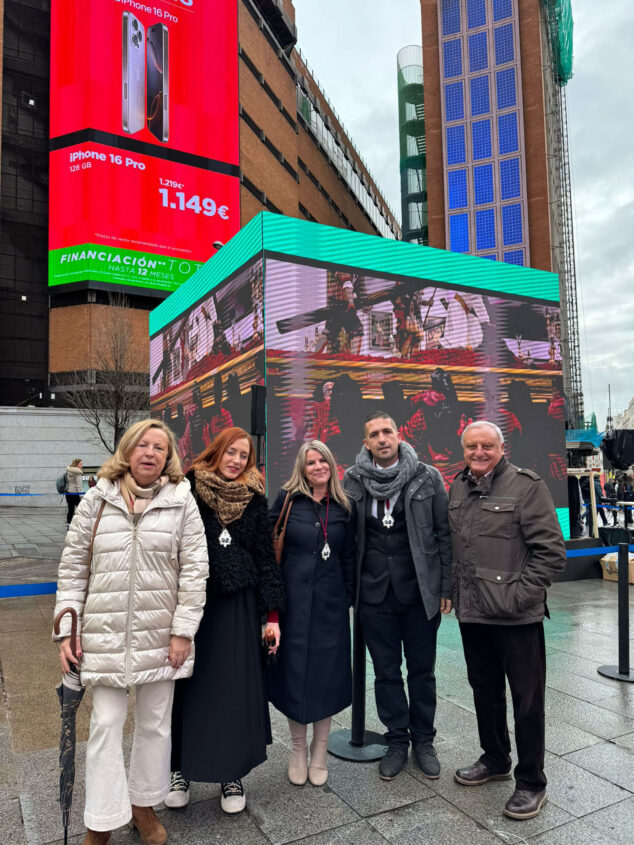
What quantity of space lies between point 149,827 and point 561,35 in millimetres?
54782

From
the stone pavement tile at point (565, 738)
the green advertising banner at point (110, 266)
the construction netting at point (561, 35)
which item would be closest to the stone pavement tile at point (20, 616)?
the stone pavement tile at point (565, 738)

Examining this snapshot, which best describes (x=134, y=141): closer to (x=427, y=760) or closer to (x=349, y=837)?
(x=427, y=760)

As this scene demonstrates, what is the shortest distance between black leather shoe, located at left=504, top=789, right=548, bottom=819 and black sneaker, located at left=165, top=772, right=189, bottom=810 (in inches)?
60.7

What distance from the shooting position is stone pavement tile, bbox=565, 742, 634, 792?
3.31m

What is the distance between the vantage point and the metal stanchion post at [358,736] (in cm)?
359

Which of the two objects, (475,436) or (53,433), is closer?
(475,436)

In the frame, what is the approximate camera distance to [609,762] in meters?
3.51

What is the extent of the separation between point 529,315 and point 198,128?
2499 centimetres

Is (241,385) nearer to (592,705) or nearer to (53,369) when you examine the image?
(592,705)

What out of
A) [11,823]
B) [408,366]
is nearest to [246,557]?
[11,823]

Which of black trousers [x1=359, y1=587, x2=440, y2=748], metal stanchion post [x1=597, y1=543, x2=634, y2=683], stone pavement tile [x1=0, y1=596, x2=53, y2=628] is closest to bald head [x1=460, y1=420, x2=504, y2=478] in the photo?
black trousers [x1=359, y1=587, x2=440, y2=748]

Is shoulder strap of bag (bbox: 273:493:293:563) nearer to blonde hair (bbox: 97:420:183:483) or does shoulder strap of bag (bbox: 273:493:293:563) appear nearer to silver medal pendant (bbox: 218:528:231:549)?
silver medal pendant (bbox: 218:528:231:549)

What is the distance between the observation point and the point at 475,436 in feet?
10.6

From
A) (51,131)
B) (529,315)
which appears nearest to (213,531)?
(529,315)
